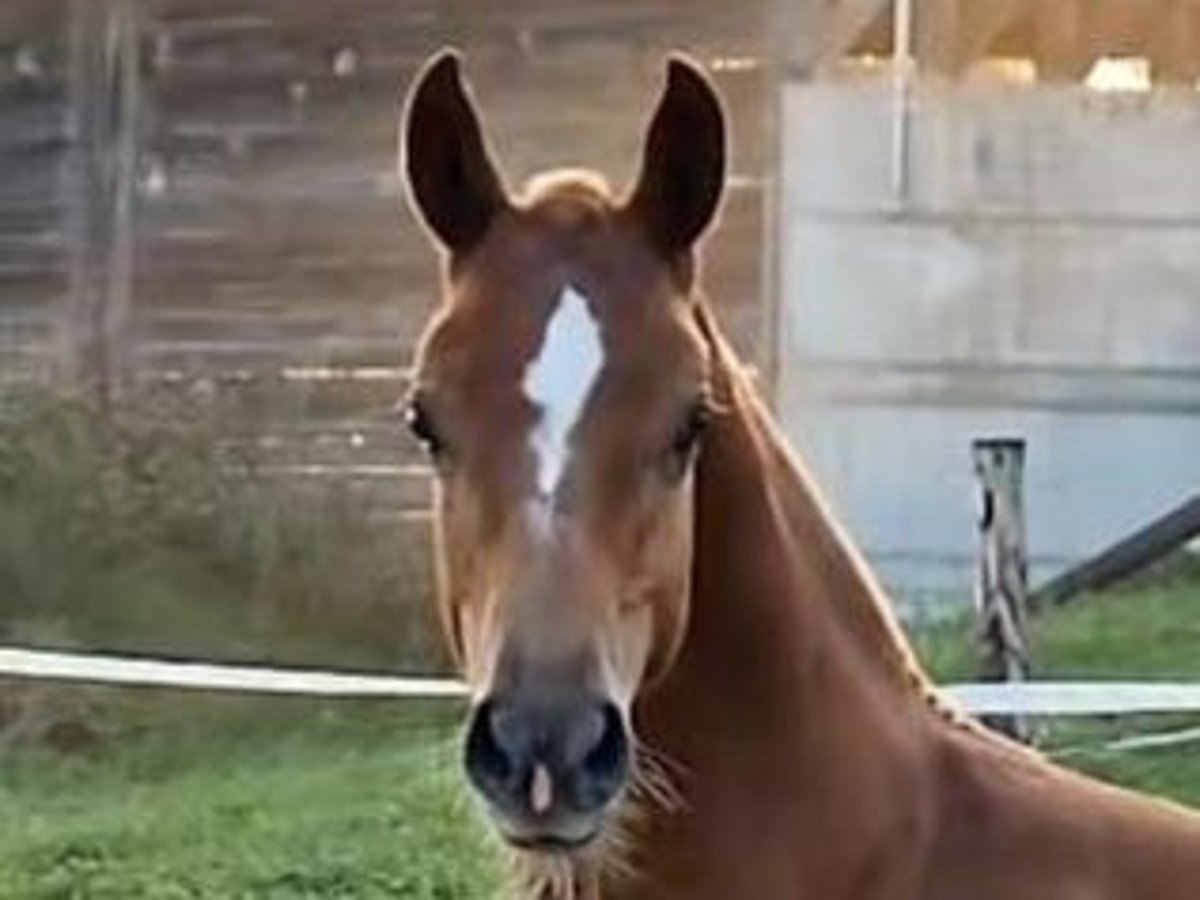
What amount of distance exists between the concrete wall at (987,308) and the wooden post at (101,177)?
80.6 inches

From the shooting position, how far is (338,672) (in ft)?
32.5

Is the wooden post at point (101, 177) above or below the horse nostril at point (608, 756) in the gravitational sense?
below

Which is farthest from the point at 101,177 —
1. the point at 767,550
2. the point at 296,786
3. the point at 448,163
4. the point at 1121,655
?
the point at 767,550

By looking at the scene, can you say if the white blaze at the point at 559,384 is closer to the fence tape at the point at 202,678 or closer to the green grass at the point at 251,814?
the green grass at the point at 251,814

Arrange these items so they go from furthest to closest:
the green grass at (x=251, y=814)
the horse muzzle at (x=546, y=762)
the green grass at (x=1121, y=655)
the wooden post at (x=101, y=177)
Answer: the wooden post at (x=101, y=177) < the green grass at (x=1121, y=655) < the green grass at (x=251, y=814) < the horse muzzle at (x=546, y=762)

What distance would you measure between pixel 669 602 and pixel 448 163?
487 millimetres

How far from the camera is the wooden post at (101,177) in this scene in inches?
463

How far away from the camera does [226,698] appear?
31.5ft

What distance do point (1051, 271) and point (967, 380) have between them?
0.42 metres

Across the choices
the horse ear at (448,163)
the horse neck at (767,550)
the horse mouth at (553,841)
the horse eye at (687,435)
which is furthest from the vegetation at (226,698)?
the horse mouth at (553,841)

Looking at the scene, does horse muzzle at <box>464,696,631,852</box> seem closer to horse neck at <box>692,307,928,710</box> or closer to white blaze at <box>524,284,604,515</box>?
white blaze at <box>524,284,604,515</box>

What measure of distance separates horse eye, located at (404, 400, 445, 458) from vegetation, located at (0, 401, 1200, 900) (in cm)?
318

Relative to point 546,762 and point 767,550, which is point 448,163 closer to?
point 767,550

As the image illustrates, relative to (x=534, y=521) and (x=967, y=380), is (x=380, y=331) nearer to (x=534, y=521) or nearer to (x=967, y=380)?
(x=967, y=380)
